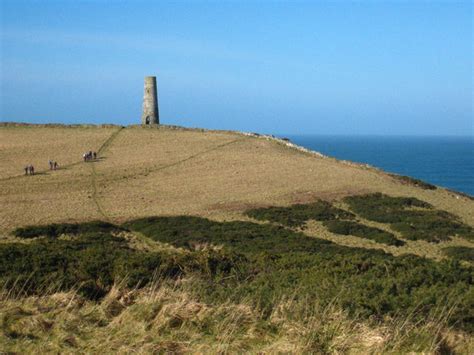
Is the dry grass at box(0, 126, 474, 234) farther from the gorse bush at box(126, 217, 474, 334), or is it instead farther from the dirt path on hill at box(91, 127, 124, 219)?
the gorse bush at box(126, 217, 474, 334)

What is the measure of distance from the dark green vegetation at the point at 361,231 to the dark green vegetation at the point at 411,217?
1.36m

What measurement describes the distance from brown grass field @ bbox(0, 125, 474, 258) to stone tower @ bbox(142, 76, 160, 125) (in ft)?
16.6

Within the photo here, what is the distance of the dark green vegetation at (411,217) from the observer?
36188mm

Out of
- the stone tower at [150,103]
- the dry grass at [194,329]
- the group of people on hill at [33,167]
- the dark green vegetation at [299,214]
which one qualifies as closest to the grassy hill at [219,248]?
the dry grass at [194,329]

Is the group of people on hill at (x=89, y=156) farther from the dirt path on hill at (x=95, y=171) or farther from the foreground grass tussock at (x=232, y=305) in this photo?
the foreground grass tussock at (x=232, y=305)

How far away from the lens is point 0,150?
188 feet

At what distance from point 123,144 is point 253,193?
21587mm

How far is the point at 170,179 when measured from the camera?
4906 centimetres

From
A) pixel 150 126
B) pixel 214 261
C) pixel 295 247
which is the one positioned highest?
pixel 150 126

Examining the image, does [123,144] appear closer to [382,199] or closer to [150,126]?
[150,126]

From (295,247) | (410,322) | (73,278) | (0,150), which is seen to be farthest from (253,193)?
(410,322)

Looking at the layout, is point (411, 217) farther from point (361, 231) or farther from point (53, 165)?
point (53, 165)

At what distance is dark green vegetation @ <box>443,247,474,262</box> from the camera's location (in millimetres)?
30866

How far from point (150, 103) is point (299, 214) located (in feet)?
124
